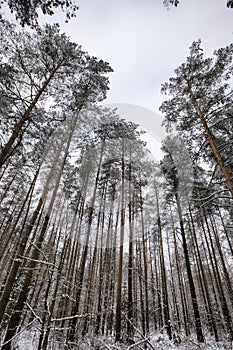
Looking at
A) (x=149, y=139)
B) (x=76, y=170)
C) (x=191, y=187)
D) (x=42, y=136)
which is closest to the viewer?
(x=42, y=136)

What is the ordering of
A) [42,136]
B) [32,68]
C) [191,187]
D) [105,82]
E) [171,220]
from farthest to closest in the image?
1. [171,220]
2. [191,187]
3. [105,82]
4. [42,136]
5. [32,68]

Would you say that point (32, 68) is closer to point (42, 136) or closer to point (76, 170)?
→ point (42, 136)

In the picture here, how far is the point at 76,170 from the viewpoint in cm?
1234

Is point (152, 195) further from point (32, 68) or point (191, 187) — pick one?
point (32, 68)

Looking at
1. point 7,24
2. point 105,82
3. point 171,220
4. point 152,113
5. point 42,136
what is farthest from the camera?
point 152,113

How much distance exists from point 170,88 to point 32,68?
5.94 meters

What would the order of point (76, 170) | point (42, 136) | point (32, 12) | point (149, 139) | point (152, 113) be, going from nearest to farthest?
point (32, 12)
point (42, 136)
point (76, 170)
point (149, 139)
point (152, 113)

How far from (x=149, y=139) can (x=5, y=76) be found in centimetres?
1094

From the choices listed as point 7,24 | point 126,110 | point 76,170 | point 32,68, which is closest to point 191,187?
point 76,170

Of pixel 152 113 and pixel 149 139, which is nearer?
pixel 149 139

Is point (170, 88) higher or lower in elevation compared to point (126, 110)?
lower

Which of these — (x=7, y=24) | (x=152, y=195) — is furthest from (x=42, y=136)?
(x=152, y=195)

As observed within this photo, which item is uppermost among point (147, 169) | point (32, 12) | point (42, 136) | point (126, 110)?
point (126, 110)

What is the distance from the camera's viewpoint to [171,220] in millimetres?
13297
